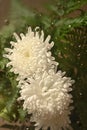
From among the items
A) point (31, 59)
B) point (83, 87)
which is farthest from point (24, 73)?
point (83, 87)

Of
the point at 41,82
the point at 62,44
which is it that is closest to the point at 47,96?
the point at 41,82

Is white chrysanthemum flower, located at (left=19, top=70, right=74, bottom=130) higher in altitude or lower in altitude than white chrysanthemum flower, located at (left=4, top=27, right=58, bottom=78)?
lower

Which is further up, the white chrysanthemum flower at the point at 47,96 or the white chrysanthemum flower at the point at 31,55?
the white chrysanthemum flower at the point at 31,55

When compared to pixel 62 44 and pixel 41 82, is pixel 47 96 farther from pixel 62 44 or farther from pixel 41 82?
pixel 62 44
